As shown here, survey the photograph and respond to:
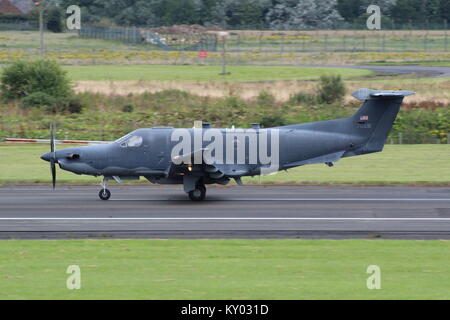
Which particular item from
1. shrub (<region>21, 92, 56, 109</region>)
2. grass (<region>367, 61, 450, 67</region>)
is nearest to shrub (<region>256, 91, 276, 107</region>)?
shrub (<region>21, 92, 56, 109</region>)

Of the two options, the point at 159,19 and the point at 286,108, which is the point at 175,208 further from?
the point at 159,19

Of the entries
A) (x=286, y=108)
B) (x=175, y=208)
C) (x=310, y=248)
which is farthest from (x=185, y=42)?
(x=310, y=248)

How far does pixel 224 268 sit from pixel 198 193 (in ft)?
31.2

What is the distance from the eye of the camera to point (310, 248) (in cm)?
1555

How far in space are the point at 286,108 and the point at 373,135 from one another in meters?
21.1

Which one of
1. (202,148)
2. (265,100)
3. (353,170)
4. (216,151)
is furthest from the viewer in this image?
(265,100)

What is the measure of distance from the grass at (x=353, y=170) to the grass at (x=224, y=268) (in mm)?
11712

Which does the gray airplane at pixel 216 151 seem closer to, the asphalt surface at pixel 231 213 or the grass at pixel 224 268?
the asphalt surface at pixel 231 213

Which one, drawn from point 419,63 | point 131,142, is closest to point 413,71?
point 419,63

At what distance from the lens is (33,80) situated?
159 feet

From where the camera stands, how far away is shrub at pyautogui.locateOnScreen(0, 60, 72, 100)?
48.1m

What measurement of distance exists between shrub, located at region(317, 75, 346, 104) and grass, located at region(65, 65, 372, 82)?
12691mm

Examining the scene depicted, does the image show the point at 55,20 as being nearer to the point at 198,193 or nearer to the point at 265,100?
the point at 265,100

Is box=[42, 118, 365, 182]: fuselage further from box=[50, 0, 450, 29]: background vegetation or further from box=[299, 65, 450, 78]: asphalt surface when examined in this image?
box=[50, 0, 450, 29]: background vegetation
